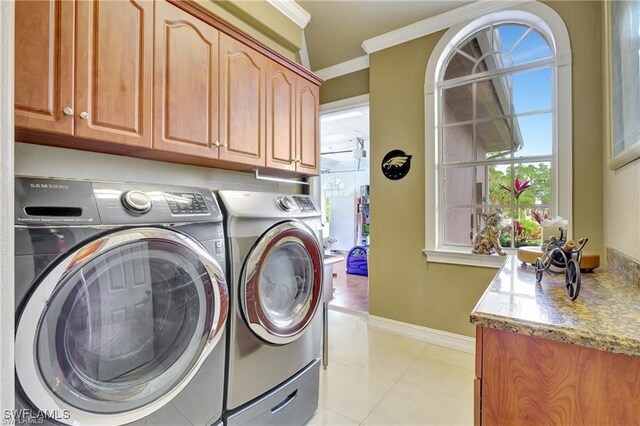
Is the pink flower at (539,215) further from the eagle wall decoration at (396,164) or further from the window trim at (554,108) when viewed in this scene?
the eagle wall decoration at (396,164)

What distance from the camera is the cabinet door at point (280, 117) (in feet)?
6.17

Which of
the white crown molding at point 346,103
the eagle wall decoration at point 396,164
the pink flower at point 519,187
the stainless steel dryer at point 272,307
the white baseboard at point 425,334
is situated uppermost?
the white crown molding at point 346,103

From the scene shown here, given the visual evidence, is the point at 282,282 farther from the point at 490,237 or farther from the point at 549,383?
the point at 490,237

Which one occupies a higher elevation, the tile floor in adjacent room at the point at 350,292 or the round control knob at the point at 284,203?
the round control knob at the point at 284,203

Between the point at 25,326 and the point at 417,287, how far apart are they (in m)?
2.57

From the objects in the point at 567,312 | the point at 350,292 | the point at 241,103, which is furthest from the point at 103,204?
the point at 350,292

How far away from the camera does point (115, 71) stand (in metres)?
1.19

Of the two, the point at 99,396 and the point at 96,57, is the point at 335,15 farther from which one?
the point at 99,396

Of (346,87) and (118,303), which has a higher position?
(346,87)

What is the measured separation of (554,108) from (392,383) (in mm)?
2343

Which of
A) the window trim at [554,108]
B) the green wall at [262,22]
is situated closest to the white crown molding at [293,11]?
the green wall at [262,22]

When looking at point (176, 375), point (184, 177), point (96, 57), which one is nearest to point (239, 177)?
point (184, 177)

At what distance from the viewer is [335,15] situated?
8.54 ft

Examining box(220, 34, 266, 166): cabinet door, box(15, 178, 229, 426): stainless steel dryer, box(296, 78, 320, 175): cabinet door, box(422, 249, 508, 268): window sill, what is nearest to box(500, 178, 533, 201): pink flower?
box(422, 249, 508, 268): window sill
